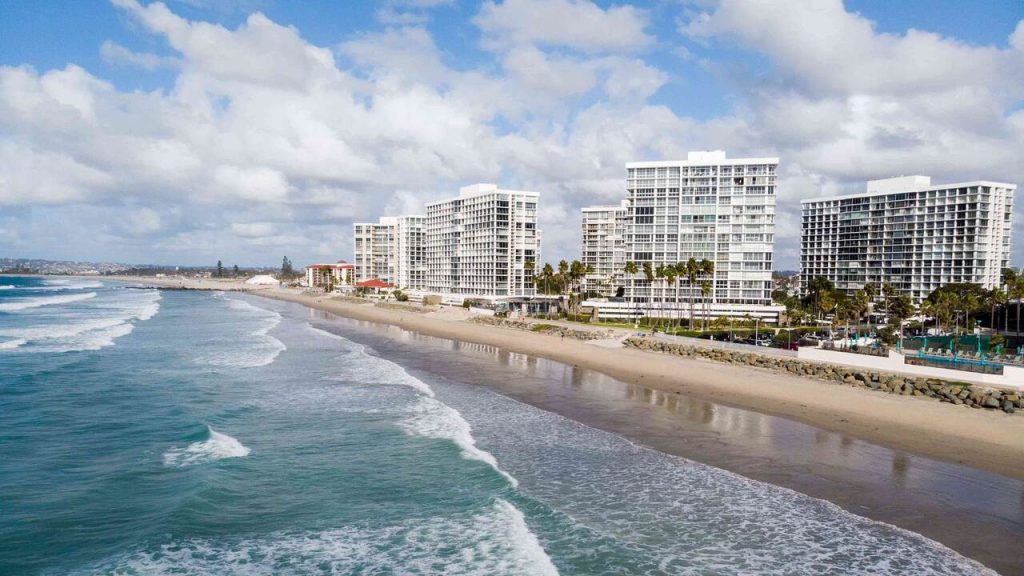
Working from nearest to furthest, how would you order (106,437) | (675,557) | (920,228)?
(675,557) → (106,437) → (920,228)

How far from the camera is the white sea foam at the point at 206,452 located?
19750 mm

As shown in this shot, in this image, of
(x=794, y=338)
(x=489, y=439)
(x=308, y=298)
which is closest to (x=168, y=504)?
(x=489, y=439)

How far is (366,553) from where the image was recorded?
45.3 feet

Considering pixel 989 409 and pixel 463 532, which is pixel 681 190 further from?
pixel 463 532

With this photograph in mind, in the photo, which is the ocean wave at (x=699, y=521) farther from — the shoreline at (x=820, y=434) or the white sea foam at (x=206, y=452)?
the white sea foam at (x=206, y=452)

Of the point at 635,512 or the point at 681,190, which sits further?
the point at 681,190

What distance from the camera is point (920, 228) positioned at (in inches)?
3748

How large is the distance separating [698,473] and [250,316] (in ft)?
255

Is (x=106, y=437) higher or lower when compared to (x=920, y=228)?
lower

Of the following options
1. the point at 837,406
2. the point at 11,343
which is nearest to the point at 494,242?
the point at 11,343

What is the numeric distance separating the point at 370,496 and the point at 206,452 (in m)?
7.31

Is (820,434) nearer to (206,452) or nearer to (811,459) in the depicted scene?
(811,459)

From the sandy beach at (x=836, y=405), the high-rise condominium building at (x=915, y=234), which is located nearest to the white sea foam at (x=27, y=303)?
the sandy beach at (x=836, y=405)

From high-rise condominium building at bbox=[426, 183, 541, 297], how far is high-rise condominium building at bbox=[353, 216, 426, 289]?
2020 centimetres
